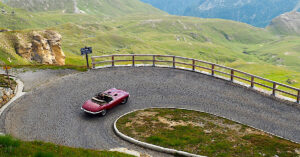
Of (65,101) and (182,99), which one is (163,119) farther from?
(65,101)

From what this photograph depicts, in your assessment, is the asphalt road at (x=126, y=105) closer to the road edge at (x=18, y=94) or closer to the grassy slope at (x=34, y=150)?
the road edge at (x=18, y=94)

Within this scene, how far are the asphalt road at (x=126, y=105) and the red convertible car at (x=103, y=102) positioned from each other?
24.2 inches

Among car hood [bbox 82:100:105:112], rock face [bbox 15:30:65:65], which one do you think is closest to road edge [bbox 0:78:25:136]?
car hood [bbox 82:100:105:112]

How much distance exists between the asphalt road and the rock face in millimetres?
40578

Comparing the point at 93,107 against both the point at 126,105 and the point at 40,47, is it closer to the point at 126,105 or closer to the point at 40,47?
the point at 126,105

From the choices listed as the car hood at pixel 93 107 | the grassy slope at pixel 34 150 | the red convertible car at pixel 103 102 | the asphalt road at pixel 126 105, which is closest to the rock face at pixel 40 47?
the asphalt road at pixel 126 105

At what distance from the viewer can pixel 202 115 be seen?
64.4 ft

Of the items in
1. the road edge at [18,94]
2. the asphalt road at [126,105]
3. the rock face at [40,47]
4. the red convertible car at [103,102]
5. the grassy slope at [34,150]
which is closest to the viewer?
the grassy slope at [34,150]

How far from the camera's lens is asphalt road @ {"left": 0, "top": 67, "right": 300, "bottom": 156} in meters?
17.1

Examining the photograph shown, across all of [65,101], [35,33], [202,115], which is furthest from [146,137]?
[35,33]

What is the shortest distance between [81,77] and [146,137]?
13349mm

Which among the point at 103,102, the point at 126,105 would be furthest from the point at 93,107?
the point at 126,105

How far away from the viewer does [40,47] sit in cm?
6625

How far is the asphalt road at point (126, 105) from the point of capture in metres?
17.1
